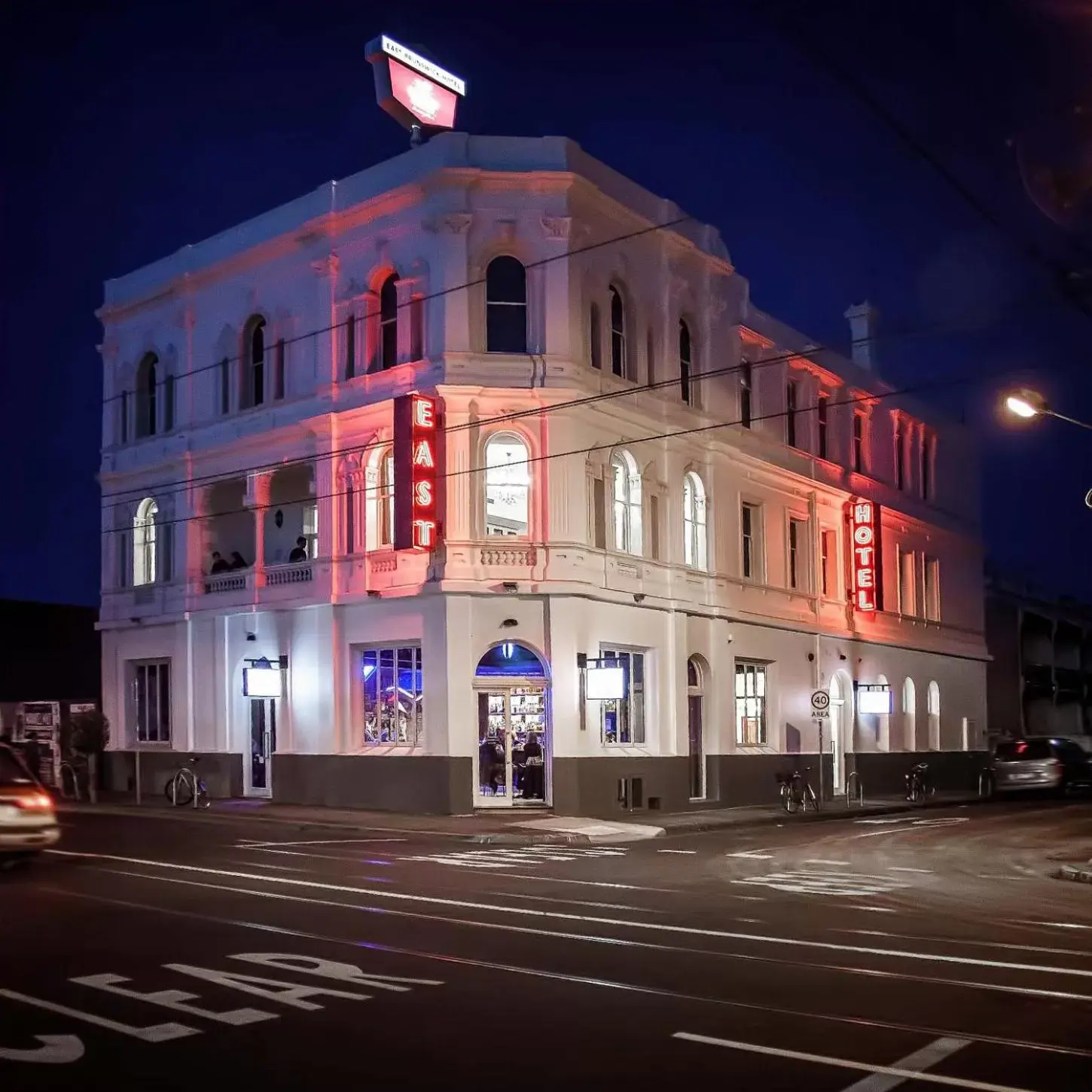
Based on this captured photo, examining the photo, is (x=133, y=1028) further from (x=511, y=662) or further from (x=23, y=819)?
(x=511, y=662)

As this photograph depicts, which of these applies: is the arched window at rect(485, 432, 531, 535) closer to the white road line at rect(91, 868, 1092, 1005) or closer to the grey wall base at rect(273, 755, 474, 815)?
the grey wall base at rect(273, 755, 474, 815)

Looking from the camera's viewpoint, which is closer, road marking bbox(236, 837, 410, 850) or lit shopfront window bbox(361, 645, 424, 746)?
road marking bbox(236, 837, 410, 850)

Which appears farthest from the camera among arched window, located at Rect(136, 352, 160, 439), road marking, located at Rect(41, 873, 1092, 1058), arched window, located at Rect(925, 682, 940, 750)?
arched window, located at Rect(925, 682, 940, 750)

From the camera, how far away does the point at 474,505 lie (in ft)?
96.3

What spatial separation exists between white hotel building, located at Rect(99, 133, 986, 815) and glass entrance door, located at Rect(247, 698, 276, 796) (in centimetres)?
9

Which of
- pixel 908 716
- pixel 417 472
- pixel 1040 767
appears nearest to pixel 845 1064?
pixel 417 472

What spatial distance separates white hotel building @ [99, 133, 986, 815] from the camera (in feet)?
96.5

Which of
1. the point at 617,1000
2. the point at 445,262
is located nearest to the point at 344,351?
the point at 445,262

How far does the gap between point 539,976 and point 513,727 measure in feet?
63.2

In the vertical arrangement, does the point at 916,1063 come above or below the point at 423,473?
below

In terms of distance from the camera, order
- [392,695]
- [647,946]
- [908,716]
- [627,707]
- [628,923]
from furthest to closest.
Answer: [908,716], [627,707], [392,695], [628,923], [647,946]

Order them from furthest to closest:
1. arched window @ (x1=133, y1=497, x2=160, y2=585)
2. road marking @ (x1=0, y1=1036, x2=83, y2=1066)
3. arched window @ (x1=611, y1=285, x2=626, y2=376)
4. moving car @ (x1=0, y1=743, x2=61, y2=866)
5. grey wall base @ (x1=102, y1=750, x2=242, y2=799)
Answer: arched window @ (x1=133, y1=497, x2=160, y2=585) → grey wall base @ (x1=102, y1=750, x2=242, y2=799) → arched window @ (x1=611, y1=285, x2=626, y2=376) → moving car @ (x1=0, y1=743, x2=61, y2=866) → road marking @ (x1=0, y1=1036, x2=83, y2=1066)

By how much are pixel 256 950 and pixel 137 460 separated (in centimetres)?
2793

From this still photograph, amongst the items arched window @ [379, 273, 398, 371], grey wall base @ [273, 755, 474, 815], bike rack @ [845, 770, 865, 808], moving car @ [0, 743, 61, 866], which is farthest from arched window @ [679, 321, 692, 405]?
moving car @ [0, 743, 61, 866]
